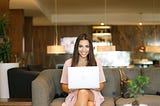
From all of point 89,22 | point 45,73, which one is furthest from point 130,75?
point 89,22

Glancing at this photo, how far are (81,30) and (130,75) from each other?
800 cm

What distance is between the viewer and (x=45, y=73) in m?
4.13

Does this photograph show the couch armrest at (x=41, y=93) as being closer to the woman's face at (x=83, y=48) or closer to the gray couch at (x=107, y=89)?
the gray couch at (x=107, y=89)

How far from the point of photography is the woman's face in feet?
11.7

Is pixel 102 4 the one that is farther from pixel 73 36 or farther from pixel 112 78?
pixel 112 78

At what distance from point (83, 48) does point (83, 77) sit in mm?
428

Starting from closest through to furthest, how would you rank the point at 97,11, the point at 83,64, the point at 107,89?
the point at 83,64, the point at 107,89, the point at 97,11

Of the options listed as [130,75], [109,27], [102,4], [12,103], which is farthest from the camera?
[109,27]

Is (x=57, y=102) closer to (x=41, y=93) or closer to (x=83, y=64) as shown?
(x=41, y=93)

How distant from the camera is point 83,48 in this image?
357 cm

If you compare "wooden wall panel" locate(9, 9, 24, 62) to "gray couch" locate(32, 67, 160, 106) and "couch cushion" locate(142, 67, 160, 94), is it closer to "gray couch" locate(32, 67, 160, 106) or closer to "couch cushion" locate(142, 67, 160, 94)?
"gray couch" locate(32, 67, 160, 106)

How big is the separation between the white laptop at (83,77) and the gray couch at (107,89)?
38 centimetres

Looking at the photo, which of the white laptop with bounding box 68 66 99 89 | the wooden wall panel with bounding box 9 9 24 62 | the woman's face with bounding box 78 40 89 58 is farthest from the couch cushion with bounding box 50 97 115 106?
the wooden wall panel with bounding box 9 9 24 62

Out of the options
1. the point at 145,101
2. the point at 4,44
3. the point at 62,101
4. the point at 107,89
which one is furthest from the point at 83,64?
the point at 4,44
